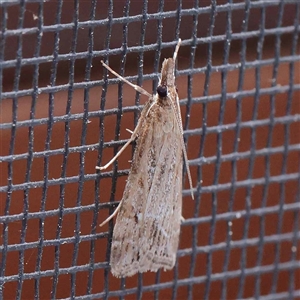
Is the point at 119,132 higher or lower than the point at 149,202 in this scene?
higher

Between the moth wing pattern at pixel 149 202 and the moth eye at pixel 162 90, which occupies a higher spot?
the moth eye at pixel 162 90

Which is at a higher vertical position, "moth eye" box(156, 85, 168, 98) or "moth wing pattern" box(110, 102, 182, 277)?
"moth eye" box(156, 85, 168, 98)

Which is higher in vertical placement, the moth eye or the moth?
the moth eye

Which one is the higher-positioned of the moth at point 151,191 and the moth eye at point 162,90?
the moth eye at point 162,90

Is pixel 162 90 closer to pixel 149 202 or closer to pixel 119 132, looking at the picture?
pixel 119 132

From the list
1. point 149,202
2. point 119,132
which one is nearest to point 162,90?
point 119,132
